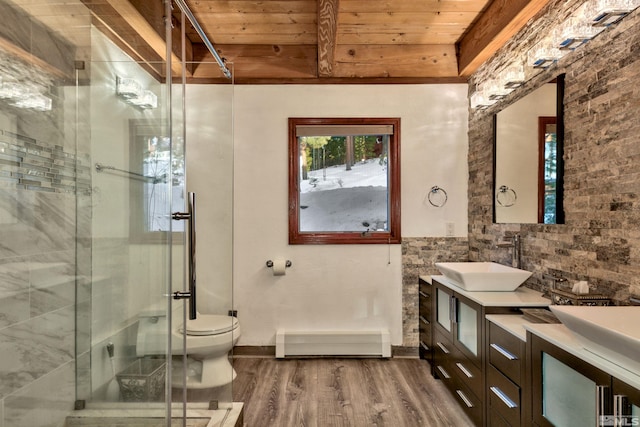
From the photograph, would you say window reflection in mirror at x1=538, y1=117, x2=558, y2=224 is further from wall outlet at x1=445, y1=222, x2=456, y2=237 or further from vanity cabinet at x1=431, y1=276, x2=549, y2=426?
wall outlet at x1=445, y1=222, x2=456, y2=237

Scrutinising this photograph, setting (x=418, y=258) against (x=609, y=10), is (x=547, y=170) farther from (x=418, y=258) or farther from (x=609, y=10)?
(x=418, y=258)

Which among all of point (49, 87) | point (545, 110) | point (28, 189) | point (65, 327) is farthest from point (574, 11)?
point (65, 327)

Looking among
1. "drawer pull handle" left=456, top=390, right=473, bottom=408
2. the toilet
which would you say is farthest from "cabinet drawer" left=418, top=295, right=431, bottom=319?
the toilet

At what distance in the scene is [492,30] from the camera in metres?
2.57

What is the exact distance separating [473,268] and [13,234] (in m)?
2.66

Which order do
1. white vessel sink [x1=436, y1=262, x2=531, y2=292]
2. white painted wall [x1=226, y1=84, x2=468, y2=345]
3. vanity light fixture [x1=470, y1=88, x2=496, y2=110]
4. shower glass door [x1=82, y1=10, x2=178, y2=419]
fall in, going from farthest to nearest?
white painted wall [x1=226, y1=84, x2=468, y2=345] < vanity light fixture [x1=470, y1=88, x2=496, y2=110] < white vessel sink [x1=436, y1=262, x2=531, y2=292] < shower glass door [x1=82, y1=10, x2=178, y2=419]

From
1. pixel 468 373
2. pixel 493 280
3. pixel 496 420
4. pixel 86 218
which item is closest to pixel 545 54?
pixel 493 280

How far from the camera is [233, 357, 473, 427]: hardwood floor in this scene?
223 centimetres

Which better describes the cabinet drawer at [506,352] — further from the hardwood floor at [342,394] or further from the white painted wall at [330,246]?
the white painted wall at [330,246]

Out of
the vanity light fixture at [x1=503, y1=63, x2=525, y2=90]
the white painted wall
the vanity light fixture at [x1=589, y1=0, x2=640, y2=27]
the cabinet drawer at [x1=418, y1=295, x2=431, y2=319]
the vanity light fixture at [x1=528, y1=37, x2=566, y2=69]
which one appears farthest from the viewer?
the white painted wall

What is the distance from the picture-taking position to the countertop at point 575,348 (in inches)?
42.9

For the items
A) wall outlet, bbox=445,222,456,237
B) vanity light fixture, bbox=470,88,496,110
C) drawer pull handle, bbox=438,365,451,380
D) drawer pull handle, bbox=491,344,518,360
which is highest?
vanity light fixture, bbox=470,88,496,110

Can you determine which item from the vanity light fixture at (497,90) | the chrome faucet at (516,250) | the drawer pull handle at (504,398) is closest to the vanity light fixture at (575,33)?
the vanity light fixture at (497,90)

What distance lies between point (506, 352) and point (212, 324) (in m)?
1.74
